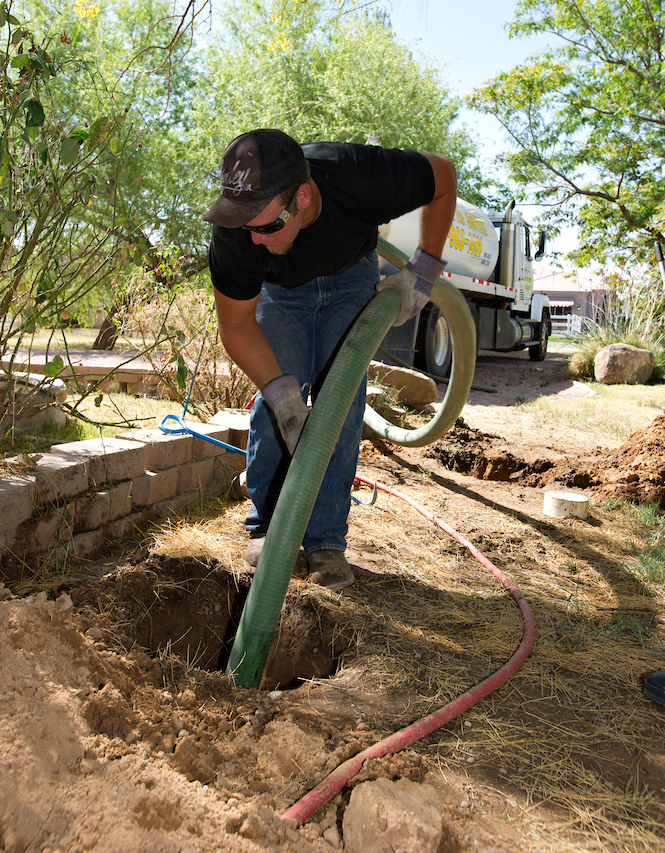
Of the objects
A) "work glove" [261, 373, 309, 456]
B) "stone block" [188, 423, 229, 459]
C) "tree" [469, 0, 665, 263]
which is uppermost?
"tree" [469, 0, 665, 263]

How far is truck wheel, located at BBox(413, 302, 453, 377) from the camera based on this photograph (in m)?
8.34

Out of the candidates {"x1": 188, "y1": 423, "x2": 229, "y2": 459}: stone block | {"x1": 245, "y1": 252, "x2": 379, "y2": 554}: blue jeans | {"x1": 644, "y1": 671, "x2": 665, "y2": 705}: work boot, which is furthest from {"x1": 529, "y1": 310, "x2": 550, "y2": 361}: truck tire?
{"x1": 644, "y1": 671, "x2": 665, "y2": 705}: work boot

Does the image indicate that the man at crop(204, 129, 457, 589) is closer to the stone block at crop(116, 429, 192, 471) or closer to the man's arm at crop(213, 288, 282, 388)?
the man's arm at crop(213, 288, 282, 388)

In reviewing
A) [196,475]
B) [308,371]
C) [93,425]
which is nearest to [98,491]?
[93,425]

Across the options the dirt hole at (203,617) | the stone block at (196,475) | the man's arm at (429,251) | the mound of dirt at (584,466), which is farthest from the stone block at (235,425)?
the mound of dirt at (584,466)

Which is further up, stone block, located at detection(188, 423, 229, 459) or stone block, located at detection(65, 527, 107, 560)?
stone block, located at detection(188, 423, 229, 459)

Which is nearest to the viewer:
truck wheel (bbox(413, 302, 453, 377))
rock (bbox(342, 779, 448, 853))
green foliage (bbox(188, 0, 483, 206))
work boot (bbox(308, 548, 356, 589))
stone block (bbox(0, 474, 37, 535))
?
rock (bbox(342, 779, 448, 853))

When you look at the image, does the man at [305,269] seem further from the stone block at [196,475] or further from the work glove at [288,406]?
the stone block at [196,475]

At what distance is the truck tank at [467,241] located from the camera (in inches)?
289

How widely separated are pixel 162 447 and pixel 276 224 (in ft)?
4.30

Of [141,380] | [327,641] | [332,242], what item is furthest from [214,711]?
[141,380]

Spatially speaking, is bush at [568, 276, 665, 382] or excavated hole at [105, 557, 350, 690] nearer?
excavated hole at [105, 557, 350, 690]

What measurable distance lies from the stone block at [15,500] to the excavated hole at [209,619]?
0.39 metres

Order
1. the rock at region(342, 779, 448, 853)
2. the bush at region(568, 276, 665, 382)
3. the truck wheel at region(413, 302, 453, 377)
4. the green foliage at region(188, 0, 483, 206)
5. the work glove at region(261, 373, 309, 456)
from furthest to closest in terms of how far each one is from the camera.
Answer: the green foliage at region(188, 0, 483, 206) < the bush at region(568, 276, 665, 382) < the truck wheel at region(413, 302, 453, 377) < the work glove at region(261, 373, 309, 456) < the rock at region(342, 779, 448, 853)
